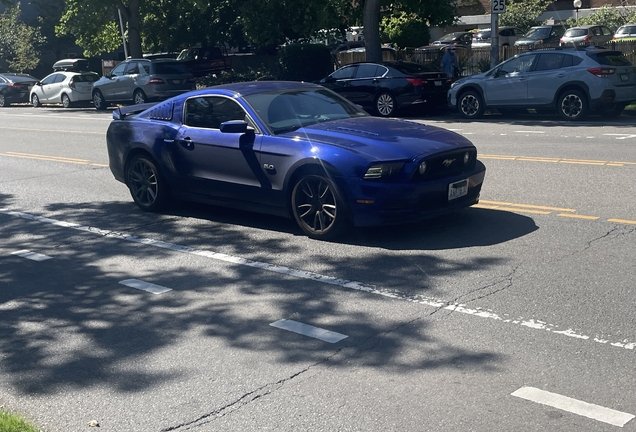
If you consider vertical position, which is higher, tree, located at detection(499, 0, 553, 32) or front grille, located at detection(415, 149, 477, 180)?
tree, located at detection(499, 0, 553, 32)

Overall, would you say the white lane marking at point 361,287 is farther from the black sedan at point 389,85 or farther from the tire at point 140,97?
the tire at point 140,97

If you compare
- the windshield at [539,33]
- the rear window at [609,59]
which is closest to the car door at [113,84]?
the rear window at [609,59]

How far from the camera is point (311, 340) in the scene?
5.85 metres

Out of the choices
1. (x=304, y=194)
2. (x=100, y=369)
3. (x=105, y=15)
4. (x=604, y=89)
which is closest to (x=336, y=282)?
(x=304, y=194)

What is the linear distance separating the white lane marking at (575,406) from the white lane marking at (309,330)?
145 centimetres

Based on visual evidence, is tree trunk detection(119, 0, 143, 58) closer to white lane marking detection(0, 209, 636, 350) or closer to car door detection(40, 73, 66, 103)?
car door detection(40, 73, 66, 103)

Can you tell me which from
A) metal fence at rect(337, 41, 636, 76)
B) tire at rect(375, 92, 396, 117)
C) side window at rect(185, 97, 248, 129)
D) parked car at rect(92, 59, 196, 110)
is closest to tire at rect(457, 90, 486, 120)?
tire at rect(375, 92, 396, 117)

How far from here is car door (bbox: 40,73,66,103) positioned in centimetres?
3453

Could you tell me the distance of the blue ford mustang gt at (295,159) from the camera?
807 centimetres

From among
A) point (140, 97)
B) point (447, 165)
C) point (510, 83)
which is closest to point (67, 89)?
point (140, 97)

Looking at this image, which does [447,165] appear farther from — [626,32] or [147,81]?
[626,32]

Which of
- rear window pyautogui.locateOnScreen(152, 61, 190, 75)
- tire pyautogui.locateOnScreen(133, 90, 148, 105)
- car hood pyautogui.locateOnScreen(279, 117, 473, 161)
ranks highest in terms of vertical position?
rear window pyautogui.locateOnScreen(152, 61, 190, 75)

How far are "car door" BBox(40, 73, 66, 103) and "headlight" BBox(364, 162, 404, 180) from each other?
2883 cm

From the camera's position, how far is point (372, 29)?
26.9 meters
